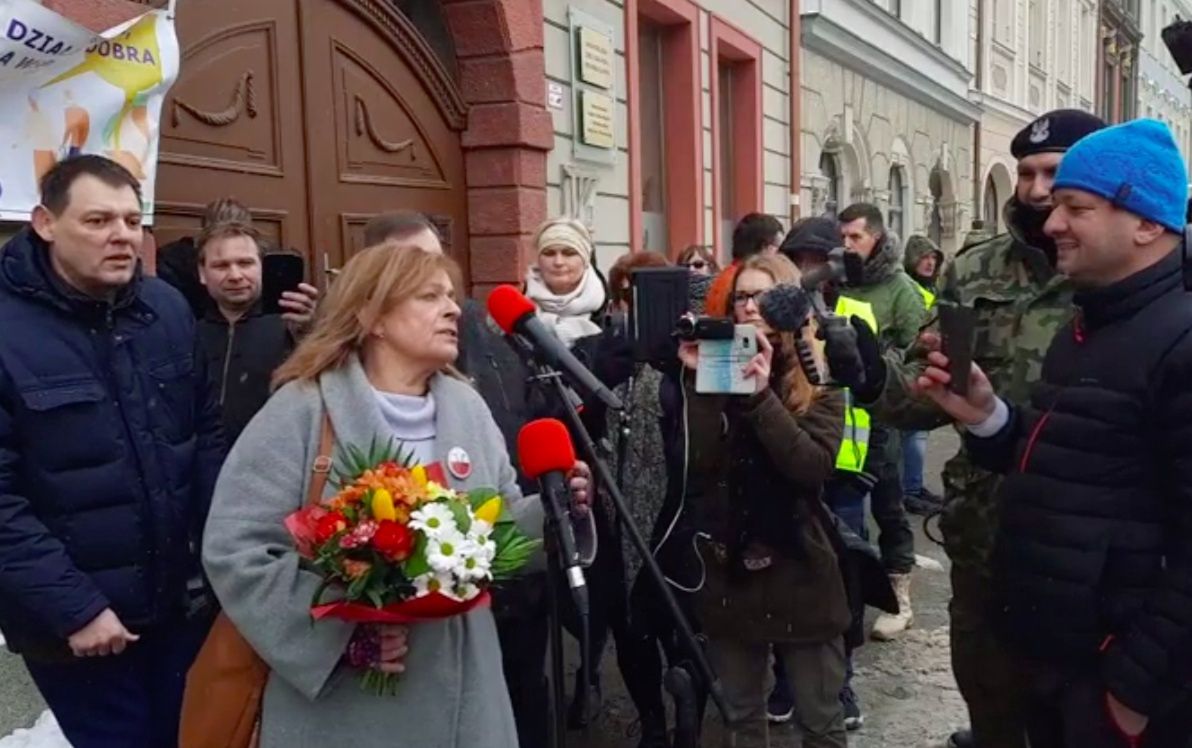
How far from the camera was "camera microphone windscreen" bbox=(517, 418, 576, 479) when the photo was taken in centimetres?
198

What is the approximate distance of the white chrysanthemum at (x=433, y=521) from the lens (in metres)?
1.86

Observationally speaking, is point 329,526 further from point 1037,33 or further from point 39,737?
point 1037,33

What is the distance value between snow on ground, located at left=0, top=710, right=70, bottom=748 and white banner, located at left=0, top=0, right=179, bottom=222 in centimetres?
164

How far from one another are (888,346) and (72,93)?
3.52m

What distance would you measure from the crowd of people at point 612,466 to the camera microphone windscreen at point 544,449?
5.1 inches

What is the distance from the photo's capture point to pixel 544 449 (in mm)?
1983

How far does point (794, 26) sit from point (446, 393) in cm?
918

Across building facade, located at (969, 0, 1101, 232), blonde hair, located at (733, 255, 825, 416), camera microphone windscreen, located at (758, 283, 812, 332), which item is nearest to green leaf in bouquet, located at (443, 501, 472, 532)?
camera microphone windscreen, located at (758, 283, 812, 332)

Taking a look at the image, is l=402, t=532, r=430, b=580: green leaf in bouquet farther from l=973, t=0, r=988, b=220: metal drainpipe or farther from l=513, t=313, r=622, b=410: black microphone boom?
l=973, t=0, r=988, b=220: metal drainpipe

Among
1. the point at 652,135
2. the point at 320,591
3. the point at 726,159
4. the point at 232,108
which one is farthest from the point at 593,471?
the point at 726,159

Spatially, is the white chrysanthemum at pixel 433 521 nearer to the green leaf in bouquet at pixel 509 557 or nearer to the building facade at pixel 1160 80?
the green leaf in bouquet at pixel 509 557

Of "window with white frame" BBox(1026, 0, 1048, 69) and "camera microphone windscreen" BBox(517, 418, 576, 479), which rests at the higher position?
"window with white frame" BBox(1026, 0, 1048, 69)

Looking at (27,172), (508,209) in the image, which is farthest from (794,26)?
(27,172)

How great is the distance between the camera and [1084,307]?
2.24 m
